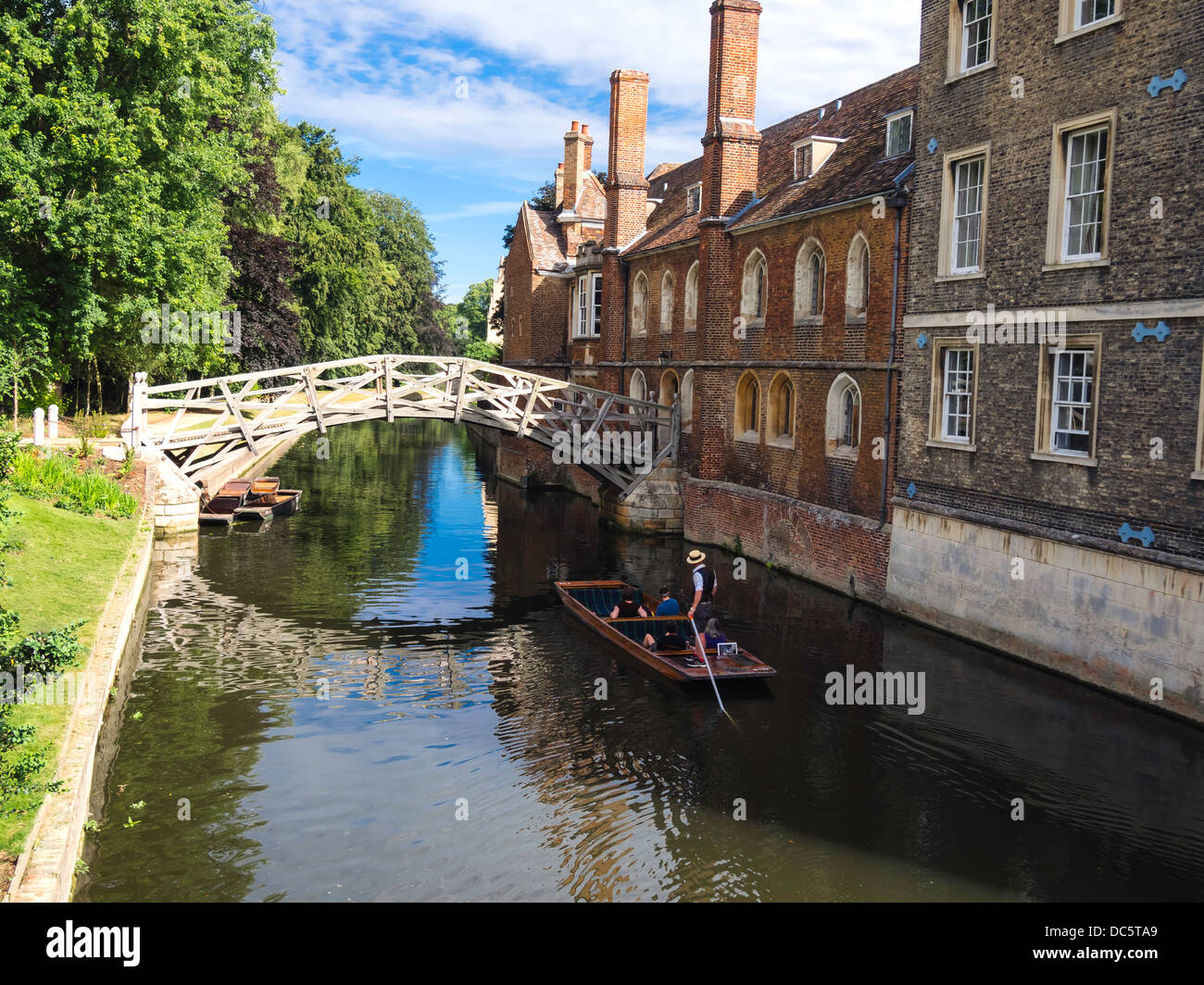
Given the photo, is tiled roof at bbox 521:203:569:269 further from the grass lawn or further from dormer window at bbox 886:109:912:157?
the grass lawn

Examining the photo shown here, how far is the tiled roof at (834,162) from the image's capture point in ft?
68.3

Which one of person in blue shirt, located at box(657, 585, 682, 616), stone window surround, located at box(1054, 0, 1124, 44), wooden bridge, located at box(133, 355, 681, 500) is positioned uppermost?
stone window surround, located at box(1054, 0, 1124, 44)

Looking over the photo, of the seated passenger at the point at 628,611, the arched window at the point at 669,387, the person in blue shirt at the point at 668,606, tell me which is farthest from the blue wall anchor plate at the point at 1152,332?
the arched window at the point at 669,387

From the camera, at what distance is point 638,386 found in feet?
104

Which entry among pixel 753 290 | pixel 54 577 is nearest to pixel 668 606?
pixel 54 577

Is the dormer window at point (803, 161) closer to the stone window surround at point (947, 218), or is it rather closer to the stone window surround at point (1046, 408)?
the stone window surround at point (947, 218)

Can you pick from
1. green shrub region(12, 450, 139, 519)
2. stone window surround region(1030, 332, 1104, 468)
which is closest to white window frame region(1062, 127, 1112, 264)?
stone window surround region(1030, 332, 1104, 468)

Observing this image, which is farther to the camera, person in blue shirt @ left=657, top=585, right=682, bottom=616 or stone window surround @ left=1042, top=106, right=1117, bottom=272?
person in blue shirt @ left=657, top=585, right=682, bottom=616

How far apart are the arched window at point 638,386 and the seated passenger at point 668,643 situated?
16.5m

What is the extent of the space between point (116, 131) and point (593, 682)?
16503 millimetres

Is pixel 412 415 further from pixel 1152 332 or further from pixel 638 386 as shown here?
pixel 1152 332

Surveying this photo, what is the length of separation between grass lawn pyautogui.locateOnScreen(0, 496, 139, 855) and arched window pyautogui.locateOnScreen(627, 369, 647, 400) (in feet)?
49.6

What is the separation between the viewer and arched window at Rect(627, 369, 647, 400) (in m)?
31.1

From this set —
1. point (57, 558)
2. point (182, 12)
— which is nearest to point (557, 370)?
point (182, 12)
